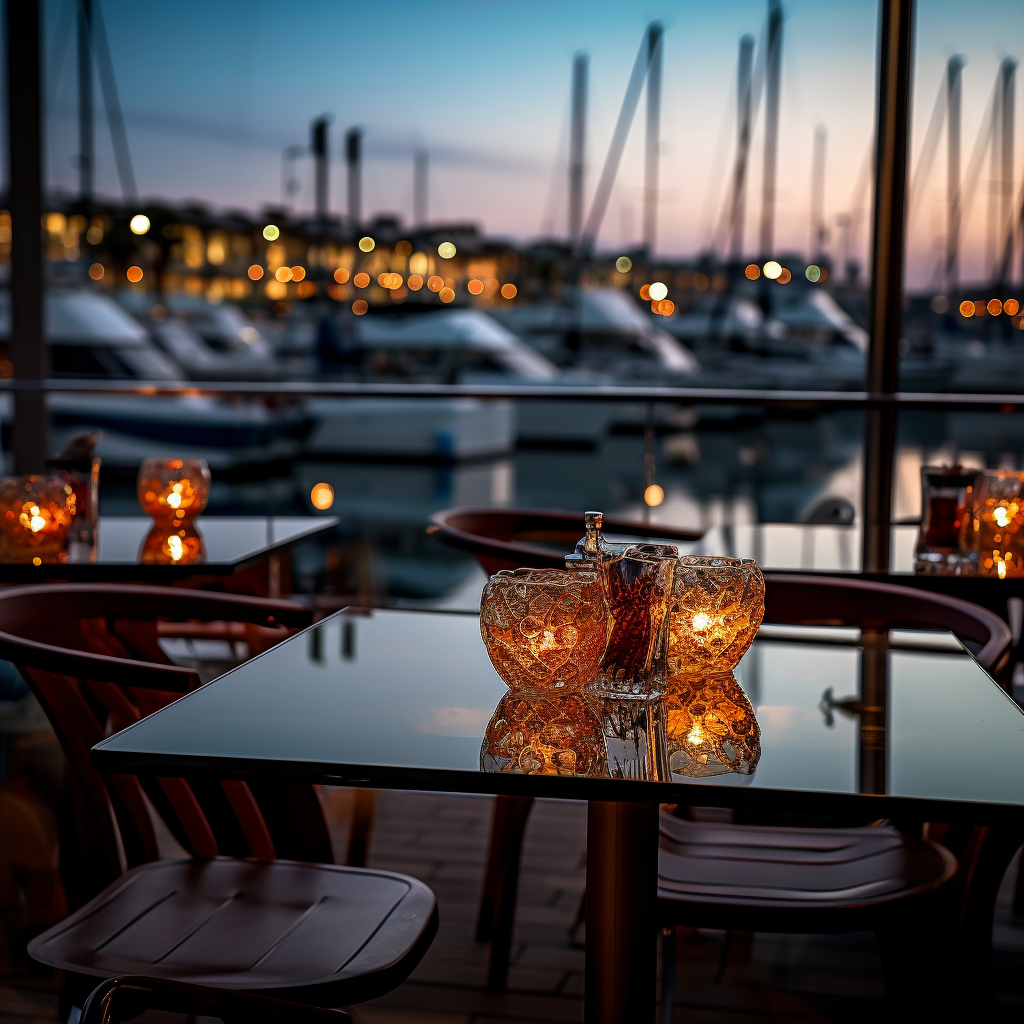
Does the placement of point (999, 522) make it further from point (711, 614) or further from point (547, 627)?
point (547, 627)

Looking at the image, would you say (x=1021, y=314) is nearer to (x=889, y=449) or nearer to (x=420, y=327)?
(x=420, y=327)

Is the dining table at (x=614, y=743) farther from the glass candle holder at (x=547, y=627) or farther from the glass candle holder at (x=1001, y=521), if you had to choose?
the glass candle holder at (x=1001, y=521)

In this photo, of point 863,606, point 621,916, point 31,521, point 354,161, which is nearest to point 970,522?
point 863,606

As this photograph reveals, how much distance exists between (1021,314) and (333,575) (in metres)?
10.2

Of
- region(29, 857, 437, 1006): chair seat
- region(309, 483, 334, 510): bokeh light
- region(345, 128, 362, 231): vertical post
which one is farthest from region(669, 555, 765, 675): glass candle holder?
region(345, 128, 362, 231): vertical post

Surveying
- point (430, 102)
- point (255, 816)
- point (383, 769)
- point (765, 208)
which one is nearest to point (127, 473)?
point (430, 102)

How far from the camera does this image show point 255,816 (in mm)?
1800

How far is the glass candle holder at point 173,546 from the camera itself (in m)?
2.47

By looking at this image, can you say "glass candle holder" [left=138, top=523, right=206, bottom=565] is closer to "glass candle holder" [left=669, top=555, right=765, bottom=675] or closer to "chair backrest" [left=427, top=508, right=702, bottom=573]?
"chair backrest" [left=427, top=508, right=702, bottom=573]

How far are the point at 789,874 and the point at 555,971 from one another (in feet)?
2.58

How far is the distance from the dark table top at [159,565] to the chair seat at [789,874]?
1045 millimetres

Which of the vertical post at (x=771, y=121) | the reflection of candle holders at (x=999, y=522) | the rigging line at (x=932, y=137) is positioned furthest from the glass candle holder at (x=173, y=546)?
the rigging line at (x=932, y=137)

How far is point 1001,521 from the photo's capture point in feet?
8.39

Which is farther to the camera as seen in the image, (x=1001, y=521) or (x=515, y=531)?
(x=515, y=531)
